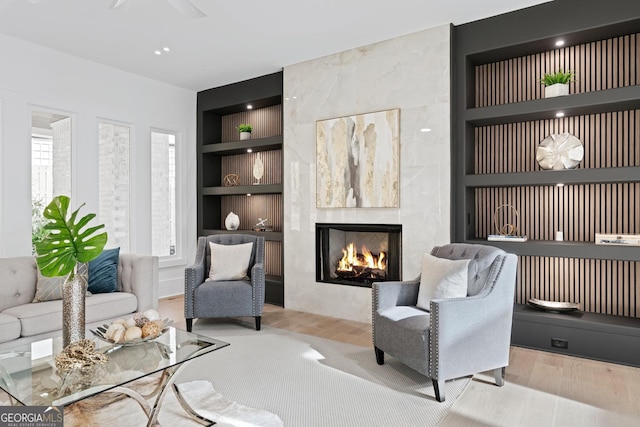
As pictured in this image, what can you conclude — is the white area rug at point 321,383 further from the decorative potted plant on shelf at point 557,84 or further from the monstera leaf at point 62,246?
the decorative potted plant on shelf at point 557,84

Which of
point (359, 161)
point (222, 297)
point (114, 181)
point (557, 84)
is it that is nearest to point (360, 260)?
point (359, 161)

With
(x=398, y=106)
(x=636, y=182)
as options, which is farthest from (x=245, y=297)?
(x=636, y=182)

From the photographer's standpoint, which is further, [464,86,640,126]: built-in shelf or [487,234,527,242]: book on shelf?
[487,234,527,242]: book on shelf

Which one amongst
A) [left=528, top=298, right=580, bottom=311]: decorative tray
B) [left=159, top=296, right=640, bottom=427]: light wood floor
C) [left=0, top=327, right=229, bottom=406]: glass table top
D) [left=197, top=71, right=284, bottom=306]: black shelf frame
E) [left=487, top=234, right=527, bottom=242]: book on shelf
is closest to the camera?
[left=0, top=327, right=229, bottom=406]: glass table top

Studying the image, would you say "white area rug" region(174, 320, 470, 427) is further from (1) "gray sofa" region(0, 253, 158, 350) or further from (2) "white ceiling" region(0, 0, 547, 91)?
(2) "white ceiling" region(0, 0, 547, 91)

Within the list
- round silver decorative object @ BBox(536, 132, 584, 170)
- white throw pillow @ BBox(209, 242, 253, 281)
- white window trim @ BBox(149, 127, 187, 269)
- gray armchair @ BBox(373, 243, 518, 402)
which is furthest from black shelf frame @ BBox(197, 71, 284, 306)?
round silver decorative object @ BBox(536, 132, 584, 170)

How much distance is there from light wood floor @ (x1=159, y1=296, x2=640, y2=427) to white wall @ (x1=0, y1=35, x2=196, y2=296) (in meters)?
3.38

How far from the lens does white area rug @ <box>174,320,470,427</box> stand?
2.28 meters

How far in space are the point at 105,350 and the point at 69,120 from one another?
134 inches

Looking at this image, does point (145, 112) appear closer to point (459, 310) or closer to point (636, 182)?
point (459, 310)

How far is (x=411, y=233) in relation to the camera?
396 centimetres

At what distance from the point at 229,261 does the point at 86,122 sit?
92.2 inches

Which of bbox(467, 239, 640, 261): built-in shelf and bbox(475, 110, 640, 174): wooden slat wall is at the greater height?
bbox(475, 110, 640, 174): wooden slat wall

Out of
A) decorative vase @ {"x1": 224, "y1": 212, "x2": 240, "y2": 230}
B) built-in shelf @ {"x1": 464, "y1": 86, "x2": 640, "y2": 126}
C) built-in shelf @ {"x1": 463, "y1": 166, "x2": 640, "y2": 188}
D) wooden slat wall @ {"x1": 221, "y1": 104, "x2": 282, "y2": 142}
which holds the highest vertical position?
wooden slat wall @ {"x1": 221, "y1": 104, "x2": 282, "y2": 142}
